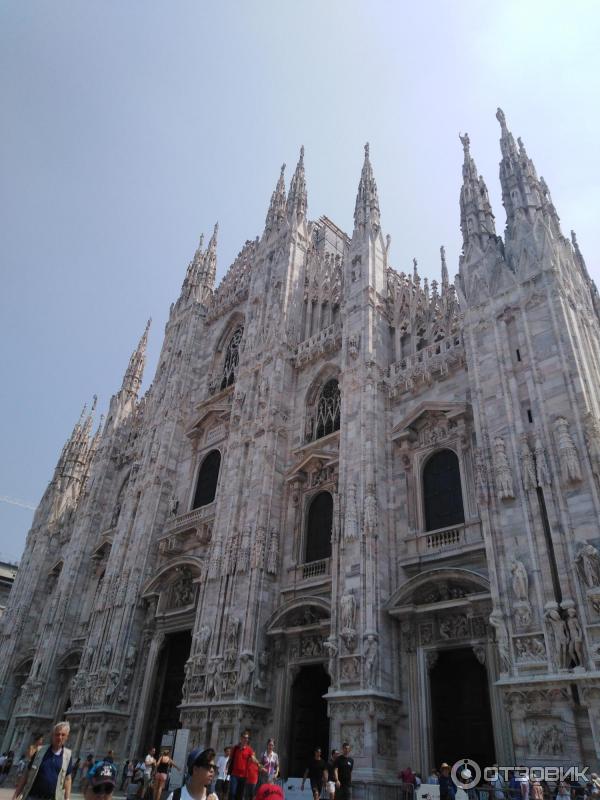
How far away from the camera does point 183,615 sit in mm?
22328

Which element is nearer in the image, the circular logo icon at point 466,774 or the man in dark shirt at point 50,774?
the man in dark shirt at point 50,774

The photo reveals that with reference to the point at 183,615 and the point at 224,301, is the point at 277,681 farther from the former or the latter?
the point at 224,301

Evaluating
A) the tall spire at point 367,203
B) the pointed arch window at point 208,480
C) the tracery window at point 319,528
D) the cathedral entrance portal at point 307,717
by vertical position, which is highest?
the tall spire at point 367,203

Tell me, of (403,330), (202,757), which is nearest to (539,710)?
(202,757)

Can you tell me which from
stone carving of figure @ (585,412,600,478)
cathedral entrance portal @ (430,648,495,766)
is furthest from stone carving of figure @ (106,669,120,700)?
stone carving of figure @ (585,412,600,478)

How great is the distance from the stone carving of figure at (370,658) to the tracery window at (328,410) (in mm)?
8165

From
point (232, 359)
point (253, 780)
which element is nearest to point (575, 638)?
point (253, 780)

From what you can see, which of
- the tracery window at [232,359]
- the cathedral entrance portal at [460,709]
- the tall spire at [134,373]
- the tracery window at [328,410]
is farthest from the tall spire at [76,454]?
the cathedral entrance portal at [460,709]

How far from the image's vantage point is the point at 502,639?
505 inches

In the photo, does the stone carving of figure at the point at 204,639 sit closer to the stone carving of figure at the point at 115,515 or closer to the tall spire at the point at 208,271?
the stone carving of figure at the point at 115,515

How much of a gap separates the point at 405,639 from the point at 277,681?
15.2 feet

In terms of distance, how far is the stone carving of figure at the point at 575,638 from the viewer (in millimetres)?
11745

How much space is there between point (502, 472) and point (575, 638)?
156 inches

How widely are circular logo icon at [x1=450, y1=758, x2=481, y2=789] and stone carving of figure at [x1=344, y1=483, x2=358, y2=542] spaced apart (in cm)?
607
